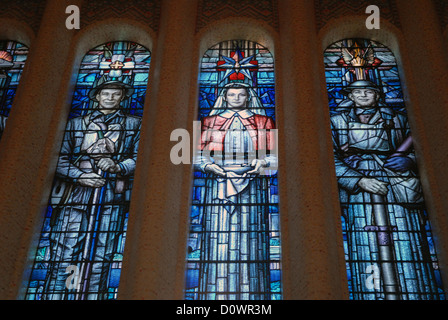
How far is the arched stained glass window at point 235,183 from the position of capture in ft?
27.1

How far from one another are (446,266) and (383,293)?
0.89 m

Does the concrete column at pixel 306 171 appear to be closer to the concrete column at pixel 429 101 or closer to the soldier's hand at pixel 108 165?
the concrete column at pixel 429 101

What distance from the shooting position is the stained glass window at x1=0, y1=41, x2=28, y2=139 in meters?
10.4

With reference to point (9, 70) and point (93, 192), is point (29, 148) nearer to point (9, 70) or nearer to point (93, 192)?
point (93, 192)

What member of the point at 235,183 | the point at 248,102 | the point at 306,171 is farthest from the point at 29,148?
the point at 306,171

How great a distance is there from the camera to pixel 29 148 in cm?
884

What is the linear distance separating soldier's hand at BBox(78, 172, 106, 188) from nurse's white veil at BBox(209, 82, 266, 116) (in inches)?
81.4

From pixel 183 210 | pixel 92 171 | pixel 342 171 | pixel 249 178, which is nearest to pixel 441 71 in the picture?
A: pixel 342 171

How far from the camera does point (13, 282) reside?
7988 mm

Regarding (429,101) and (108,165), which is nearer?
(429,101)

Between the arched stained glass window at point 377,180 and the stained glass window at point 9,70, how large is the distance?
5387 mm

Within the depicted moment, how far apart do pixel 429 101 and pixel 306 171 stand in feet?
8.63

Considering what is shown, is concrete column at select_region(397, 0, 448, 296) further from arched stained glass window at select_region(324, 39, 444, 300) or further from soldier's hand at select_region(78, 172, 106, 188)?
soldier's hand at select_region(78, 172, 106, 188)

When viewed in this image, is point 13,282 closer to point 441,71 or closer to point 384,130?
point 384,130
